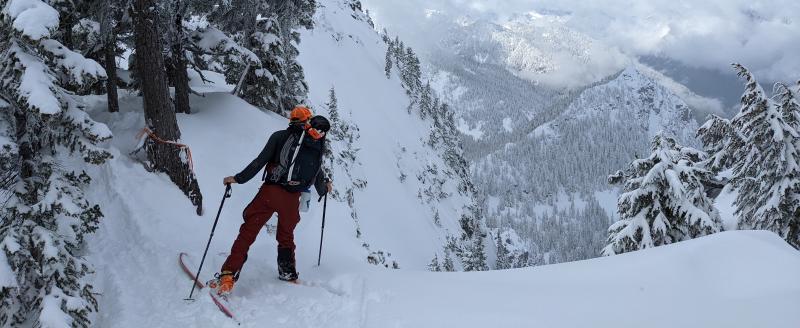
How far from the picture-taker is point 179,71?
12414 millimetres

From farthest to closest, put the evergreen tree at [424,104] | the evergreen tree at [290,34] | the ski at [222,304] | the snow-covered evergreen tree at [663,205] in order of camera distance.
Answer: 1. the evergreen tree at [424,104]
2. the evergreen tree at [290,34]
3. the snow-covered evergreen tree at [663,205]
4. the ski at [222,304]

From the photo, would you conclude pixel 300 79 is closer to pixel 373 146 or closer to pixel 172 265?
pixel 172 265

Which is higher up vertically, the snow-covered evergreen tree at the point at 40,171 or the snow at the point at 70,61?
the snow at the point at 70,61

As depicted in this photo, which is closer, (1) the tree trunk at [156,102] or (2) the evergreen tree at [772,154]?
(1) the tree trunk at [156,102]

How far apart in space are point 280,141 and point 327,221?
7.35 m

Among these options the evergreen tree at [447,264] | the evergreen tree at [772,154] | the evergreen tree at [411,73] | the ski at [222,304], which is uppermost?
the evergreen tree at [411,73]

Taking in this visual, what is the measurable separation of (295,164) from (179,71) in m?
7.70

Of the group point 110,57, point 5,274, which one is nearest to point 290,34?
point 110,57

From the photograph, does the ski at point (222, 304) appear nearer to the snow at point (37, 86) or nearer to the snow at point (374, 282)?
the snow at point (374, 282)

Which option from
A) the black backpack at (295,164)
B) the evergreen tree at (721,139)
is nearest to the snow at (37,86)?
the black backpack at (295,164)

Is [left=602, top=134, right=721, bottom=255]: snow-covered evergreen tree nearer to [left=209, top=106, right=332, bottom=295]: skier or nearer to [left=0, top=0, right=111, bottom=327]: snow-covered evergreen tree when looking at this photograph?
[left=209, top=106, right=332, bottom=295]: skier

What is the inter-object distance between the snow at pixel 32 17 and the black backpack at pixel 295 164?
9.20ft

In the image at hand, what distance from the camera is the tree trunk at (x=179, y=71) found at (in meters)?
12.0

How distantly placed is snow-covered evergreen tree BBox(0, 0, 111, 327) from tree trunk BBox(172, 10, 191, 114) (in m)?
7.22
